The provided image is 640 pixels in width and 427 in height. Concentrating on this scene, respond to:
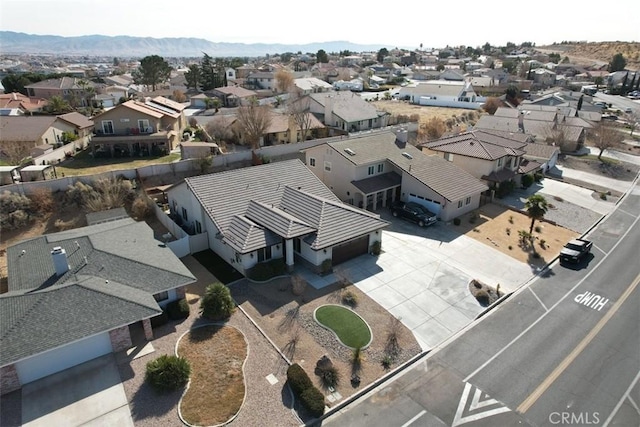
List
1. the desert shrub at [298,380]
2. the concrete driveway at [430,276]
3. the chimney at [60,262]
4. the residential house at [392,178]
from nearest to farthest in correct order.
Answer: the desert shrub at [298,380] → the chimney at [60,262] → the concrete driveway at [430,276] → the residential house at [392,178]

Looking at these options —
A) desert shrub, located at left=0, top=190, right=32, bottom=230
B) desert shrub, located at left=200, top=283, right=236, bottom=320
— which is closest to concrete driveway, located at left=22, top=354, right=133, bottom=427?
desert shrub, located at left=200, top=283, right=236, bottom=320

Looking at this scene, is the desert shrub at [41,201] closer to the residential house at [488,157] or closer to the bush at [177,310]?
the bush at [177,310]

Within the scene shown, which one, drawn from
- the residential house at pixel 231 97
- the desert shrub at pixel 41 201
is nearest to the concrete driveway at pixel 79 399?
the desert shrub at pixel 41 201

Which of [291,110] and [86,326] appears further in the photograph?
[291,110]

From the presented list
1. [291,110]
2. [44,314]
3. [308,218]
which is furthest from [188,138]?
[44,314]

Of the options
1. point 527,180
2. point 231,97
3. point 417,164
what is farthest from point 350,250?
point 231,97

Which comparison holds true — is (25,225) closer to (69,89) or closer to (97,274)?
(97,274)

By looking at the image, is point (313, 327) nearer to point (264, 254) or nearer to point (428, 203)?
point (264, 254)
